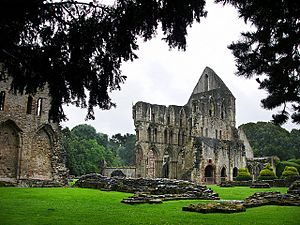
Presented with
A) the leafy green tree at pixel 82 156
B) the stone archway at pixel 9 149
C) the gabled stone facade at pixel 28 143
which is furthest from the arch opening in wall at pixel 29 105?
the leafy green tree at pixel 82 156

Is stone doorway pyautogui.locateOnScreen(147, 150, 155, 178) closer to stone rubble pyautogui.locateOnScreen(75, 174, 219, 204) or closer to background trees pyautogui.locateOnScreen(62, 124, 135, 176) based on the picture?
background trees pyautogui.locateOnScreen(62, 124, 135, 176)

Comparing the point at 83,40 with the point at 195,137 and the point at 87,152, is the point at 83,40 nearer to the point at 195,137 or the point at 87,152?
the point at 195,137

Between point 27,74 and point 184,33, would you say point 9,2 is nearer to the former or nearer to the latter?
point 27,74

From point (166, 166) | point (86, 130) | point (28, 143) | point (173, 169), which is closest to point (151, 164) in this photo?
point (173, 169)

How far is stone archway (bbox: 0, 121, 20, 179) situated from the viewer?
73.9 ft

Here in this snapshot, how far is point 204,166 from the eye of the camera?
118 ft

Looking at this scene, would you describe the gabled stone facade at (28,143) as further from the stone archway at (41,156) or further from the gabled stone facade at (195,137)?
the gabled stone facade at (195,137)

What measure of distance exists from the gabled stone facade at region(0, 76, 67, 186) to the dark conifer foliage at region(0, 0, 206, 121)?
16253mm

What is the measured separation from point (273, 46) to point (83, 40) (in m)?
3.82

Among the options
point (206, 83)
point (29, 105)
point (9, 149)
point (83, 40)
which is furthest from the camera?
point (206, 83)

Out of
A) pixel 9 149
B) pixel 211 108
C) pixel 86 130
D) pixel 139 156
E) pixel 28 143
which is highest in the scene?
pixel 86 130

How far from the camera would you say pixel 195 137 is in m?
36.9

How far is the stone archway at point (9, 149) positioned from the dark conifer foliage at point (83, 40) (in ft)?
56.6

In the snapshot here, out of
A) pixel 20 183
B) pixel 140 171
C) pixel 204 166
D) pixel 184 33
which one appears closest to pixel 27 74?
pixel 184 33
